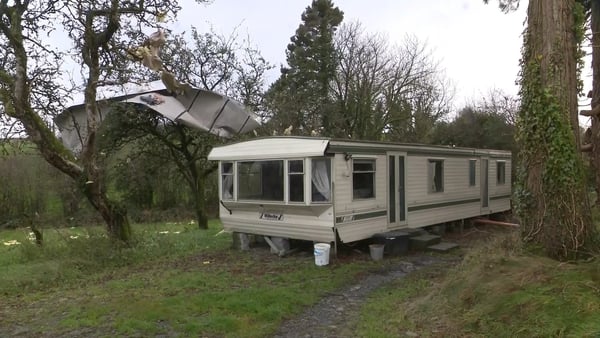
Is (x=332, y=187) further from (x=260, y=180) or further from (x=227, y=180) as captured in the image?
(x=227, y=180)

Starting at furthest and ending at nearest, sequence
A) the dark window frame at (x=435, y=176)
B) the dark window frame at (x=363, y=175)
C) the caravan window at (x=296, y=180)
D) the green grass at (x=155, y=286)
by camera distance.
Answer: the dark window frame at (x=435, y=176)
the dark window frame at (x=363, y=175)
the caravan window at (x=296, y=180)
the green grass at (x=155, y=286)

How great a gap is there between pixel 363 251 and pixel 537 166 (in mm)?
4394

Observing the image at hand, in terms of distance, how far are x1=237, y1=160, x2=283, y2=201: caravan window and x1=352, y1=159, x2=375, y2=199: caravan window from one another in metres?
1.40

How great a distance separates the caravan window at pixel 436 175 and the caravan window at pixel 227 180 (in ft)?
15.0

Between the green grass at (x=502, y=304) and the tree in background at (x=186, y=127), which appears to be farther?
the tree in background at (x=186, y=127)

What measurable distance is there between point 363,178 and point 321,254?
1830 mm

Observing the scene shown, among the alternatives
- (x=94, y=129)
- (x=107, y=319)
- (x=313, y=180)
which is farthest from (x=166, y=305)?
(x=94, y=129)

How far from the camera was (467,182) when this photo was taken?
12.5m

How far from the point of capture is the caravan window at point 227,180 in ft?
33.2

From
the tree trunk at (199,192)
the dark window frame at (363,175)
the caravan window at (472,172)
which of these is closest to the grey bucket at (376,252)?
the dark window frame at (363,175)

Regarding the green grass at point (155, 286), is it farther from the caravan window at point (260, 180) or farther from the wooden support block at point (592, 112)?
the wooden support block at point (592, 112)

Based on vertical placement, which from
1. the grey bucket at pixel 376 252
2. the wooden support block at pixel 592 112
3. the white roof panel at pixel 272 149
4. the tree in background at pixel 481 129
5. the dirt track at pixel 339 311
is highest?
the tree in background at pixel 481 129

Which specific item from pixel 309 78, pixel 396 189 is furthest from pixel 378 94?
pixel 396 189

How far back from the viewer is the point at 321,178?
857 cm
